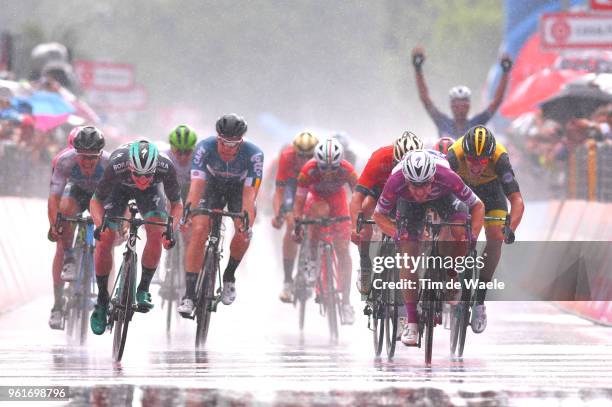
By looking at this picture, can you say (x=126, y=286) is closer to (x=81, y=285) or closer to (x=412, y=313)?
(x=412, y=313)

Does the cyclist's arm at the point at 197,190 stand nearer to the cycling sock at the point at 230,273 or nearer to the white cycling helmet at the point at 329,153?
the cycling sock at the point at 230,273

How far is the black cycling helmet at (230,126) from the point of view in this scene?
1576cm

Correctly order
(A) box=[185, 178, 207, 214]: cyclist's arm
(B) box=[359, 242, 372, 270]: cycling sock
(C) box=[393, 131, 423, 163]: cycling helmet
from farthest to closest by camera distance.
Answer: (A) box=[185, 178, 207, 214]: cyclist's arm → (B) box=[359, 242, 372, 270]: cycling sock → (C) box=[393, 131, 423, 163]: cycling helmet

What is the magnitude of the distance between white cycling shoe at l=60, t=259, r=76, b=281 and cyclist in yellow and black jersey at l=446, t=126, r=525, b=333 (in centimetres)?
373

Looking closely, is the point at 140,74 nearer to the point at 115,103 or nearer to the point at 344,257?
the point at 115,103

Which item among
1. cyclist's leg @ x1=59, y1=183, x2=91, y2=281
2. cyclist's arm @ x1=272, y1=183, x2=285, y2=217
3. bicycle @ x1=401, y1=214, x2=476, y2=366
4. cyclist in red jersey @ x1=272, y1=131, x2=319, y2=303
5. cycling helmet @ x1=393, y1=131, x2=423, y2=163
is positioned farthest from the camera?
cyclist in red jersey @ x1=272, y1=131, x2=319, y2=303

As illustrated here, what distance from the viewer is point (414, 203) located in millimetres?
14102

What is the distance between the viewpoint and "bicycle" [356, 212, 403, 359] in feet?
47.9

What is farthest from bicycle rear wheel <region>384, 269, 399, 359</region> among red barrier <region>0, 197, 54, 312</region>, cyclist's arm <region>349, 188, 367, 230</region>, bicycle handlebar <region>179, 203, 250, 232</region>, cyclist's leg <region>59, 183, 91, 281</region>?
red barrier <region>0, 197, 54, 312</region>

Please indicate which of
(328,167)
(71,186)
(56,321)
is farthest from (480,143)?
(56,321)

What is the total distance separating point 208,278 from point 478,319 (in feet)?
8.09

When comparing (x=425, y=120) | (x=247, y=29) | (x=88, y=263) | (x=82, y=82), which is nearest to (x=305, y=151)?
(x=88, y=263)

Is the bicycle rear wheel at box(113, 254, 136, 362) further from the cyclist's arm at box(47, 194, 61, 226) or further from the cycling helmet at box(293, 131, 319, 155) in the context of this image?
the cycling helmet at box(293, 131, 319, 155)

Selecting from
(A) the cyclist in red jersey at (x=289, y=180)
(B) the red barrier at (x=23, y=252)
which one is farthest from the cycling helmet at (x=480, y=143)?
(B) the red barrier at (x=23, y=252)
